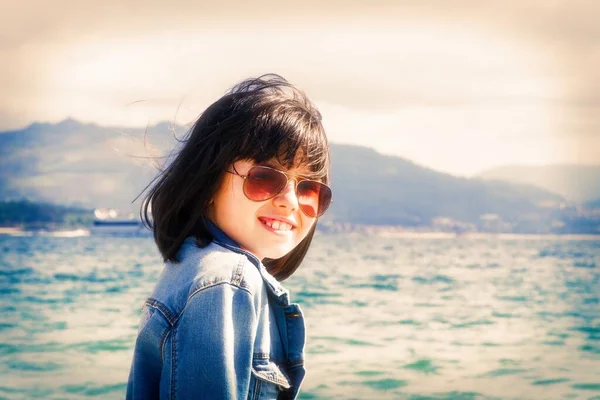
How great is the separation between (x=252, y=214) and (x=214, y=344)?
36 cm

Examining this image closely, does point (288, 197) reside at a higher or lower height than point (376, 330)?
higher

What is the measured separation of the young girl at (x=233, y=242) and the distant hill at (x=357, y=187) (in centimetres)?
4463

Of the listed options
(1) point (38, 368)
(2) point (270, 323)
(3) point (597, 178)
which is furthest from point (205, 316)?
(3) point (597, 178)

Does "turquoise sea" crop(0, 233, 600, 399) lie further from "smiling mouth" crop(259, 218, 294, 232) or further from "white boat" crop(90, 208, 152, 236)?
"white boat" crop(90, 208, 152, 236)

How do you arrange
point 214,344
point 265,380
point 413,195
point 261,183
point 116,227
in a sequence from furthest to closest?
point 413,195
point 116,227
point 261,183
point 265,380
point 214,344

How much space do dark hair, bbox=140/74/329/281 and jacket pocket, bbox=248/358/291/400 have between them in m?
0.25

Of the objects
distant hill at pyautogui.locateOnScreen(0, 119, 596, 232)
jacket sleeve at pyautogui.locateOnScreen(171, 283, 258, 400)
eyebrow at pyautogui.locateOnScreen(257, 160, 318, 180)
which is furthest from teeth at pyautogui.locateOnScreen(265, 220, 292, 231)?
distant hill at pyautogui.locateOnScreen(0, 119, 596, 232)

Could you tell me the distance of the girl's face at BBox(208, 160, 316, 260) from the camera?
1535 mm

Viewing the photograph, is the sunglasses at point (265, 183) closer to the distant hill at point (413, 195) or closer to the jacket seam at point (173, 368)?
the jacket seam at point (173, 368)

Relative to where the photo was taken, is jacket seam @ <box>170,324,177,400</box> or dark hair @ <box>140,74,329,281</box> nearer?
jacket seam @ <box>170,324,177,400</box>

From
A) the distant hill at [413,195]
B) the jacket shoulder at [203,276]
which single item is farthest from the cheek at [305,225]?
the distant hill at [413,195]

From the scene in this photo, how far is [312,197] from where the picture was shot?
1614 mm

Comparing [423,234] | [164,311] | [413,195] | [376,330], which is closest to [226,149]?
[164,311]

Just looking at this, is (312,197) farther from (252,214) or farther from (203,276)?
(203,276)
